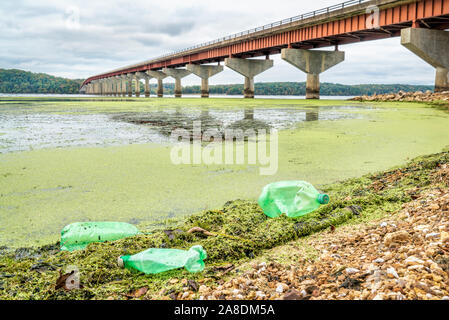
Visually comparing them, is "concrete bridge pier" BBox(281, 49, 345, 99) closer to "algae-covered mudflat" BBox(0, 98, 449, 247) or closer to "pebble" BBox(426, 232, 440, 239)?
"algae-covered mudflat" BBox(0, 98, 449, 247)

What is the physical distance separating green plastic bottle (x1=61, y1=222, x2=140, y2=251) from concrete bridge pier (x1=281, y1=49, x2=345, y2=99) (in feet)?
107

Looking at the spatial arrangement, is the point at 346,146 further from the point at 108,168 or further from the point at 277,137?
the point at 108,168

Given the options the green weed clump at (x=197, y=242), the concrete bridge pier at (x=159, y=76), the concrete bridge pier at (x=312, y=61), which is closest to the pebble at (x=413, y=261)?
the green weed clump at (x=197, y=242)

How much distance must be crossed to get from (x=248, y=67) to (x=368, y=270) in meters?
43.4

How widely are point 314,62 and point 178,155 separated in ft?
104

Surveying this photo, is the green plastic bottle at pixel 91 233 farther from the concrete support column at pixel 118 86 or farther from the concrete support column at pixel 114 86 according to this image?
the concrete support column at pixel 114 86

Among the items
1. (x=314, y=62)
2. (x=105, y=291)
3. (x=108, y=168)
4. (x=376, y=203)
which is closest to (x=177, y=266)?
(x=105, y=291)

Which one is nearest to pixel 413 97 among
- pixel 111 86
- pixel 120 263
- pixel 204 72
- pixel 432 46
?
pixel 432 46

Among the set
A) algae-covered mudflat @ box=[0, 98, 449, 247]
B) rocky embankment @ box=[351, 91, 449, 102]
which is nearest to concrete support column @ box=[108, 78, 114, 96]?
rocky embankment @ box=[351, 91, 449, 102]

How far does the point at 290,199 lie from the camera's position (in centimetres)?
376

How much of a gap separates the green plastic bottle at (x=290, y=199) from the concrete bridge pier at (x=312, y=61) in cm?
3164

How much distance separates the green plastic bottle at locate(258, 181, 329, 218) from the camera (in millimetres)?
3492

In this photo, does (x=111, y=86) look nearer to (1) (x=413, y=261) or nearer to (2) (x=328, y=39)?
(2) (x=328, y=39)

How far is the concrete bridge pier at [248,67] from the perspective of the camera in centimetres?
4212
